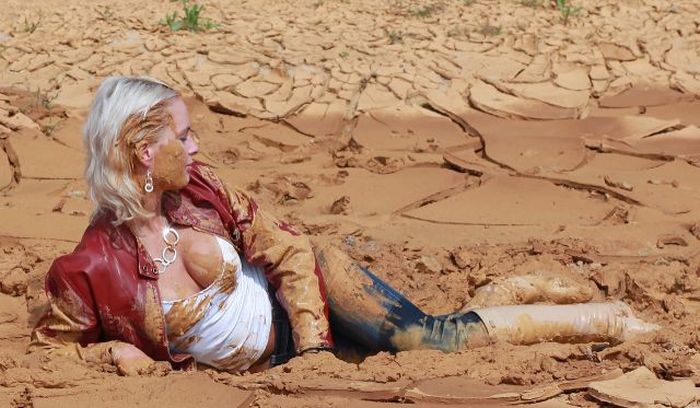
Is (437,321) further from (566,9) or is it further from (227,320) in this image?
(566,9)

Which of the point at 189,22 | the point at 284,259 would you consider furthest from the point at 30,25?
the point at 284,259

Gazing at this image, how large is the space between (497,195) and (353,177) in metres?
0.75

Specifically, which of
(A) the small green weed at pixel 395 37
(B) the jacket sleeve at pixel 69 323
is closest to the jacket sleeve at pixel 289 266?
(B) the jacket sleeve at pixel 69 323

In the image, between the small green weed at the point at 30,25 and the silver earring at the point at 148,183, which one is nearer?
the silver earring at the point at 148,183

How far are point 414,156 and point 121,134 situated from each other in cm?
288

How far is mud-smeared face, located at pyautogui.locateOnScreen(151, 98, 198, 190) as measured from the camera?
122 inches

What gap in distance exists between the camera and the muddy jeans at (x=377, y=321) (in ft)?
11.2

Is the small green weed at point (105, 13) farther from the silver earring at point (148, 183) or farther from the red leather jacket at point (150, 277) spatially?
the silver earring at point (148, 183)

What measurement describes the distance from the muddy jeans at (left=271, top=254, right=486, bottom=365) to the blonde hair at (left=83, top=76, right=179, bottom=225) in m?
0.67

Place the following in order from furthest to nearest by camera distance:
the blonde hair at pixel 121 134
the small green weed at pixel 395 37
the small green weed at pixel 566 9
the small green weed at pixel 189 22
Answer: the small green weed at pixel 566 9 → the small green weed at pixel 189 22 → the small green weed at pixel 395 37 → the blonde hair at pixel 121 134

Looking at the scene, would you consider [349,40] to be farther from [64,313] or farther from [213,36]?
[64,313]

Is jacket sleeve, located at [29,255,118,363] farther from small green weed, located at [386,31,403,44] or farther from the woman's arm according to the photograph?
small green weed, located at [386,31,403,44]

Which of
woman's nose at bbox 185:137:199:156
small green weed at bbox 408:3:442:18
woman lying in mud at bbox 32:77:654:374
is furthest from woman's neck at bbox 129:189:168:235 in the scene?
small green weed at bbox 408:3:442:18

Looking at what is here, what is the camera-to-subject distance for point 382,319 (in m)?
3.46
